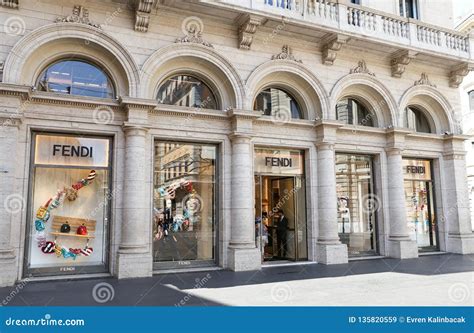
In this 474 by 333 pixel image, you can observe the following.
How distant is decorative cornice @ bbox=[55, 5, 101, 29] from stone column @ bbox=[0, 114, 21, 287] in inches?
117

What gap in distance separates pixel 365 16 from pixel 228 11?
5.49m

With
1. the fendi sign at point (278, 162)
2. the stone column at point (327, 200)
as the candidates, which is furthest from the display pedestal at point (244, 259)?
the fendi sign at point (278, 162)

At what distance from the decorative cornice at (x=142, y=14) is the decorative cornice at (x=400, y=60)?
9146 mm

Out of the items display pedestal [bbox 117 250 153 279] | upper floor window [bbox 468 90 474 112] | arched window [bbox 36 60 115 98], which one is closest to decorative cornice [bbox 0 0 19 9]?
arched window [bbox 36 60 115 98]

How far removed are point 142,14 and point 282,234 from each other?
8348 millimetres

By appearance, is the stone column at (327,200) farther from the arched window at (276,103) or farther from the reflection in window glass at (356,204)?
the arched window at (276,103)

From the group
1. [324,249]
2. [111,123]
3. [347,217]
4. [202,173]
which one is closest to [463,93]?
[347,217]

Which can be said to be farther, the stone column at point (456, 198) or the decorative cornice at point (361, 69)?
the stone column at point (456, 198)

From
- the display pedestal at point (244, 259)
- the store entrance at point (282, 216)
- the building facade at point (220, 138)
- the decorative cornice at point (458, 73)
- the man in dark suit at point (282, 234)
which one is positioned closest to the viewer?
the building facade at point (220, 138)

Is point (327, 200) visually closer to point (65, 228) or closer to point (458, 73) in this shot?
point (65, 228)

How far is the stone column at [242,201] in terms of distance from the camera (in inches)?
445

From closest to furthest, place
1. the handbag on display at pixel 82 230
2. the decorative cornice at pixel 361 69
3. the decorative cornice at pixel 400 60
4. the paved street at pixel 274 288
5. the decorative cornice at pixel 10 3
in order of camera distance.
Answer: the paved street at pixel 274 288 → the decorative cornice at pixel 10 3 → the handbag on display at pixel 82 230 → the decorative cornice at pixel 361 69 → the decorative cornice at pixel 400 60

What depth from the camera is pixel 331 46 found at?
13.1 meters

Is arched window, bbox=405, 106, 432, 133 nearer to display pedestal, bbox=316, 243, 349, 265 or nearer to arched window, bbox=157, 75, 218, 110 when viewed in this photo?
display pedestal, bbox=316, 243, 349, 265
